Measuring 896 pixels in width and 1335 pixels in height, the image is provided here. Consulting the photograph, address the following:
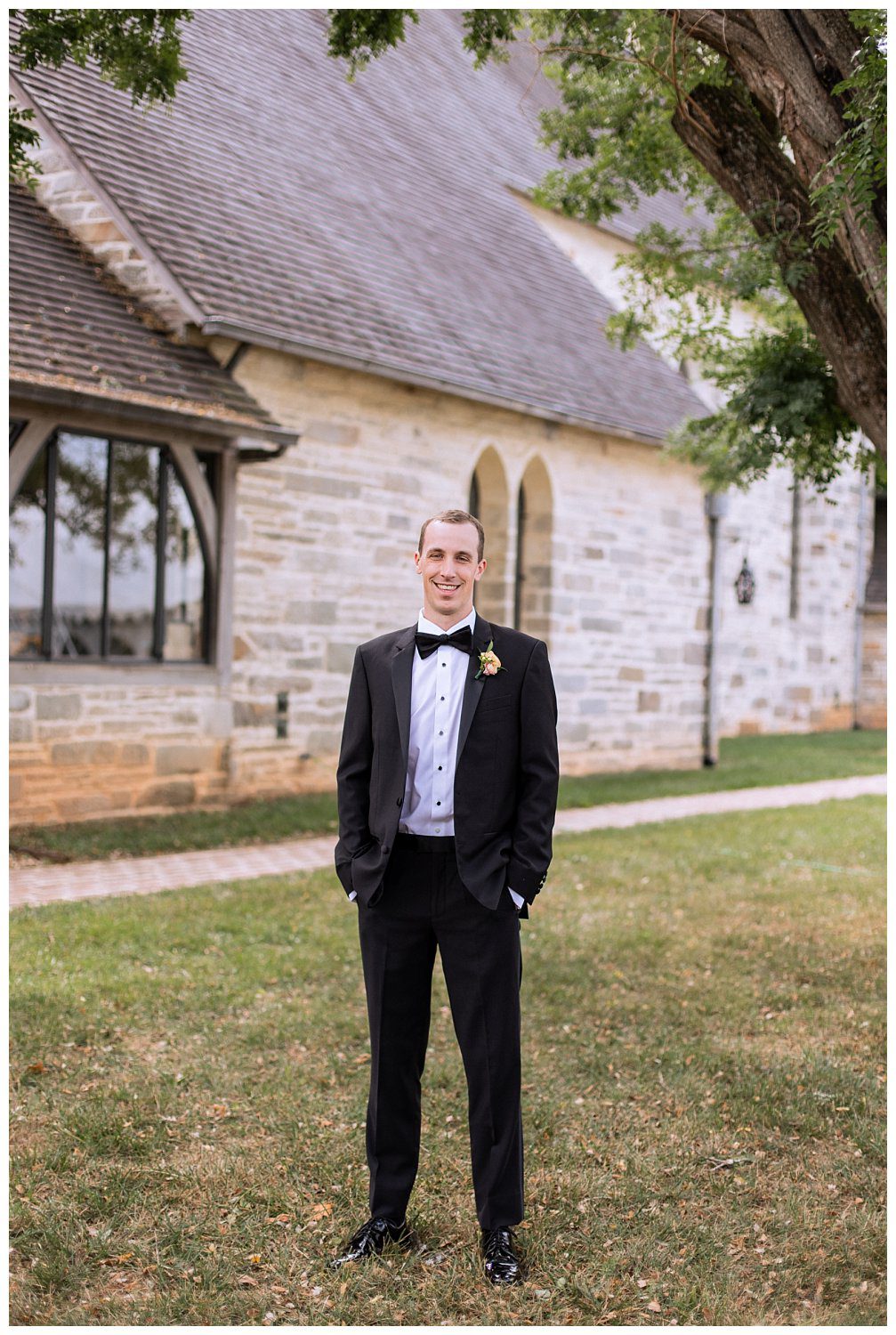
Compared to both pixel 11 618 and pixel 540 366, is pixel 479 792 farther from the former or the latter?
pixel 540 366

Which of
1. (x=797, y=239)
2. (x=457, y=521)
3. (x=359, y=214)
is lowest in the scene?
(x=457, y=521)

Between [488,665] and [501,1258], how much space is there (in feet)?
5.65

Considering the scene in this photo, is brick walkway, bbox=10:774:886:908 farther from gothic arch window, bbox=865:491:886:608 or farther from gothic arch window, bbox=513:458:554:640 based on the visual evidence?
gothic arch window, bbox=865:491:886:608

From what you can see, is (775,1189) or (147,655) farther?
(147,655)

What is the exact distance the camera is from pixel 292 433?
1084cm

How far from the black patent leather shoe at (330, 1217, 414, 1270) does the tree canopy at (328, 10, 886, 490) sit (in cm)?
367

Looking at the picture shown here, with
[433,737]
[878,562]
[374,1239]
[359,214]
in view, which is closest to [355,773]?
[433,737]

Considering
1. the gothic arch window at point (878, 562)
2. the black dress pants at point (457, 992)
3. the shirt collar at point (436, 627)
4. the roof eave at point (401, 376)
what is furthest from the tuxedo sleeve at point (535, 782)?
the gothic arch window at point (878, 562)

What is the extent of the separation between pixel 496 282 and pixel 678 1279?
14531mm

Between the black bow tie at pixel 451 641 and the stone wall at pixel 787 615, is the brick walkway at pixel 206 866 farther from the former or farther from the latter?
the stone wall at pixel 787 615

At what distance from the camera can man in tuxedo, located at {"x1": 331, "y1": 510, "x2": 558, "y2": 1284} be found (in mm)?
3545

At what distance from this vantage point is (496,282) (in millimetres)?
16422

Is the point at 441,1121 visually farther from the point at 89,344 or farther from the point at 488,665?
the point at 89,344

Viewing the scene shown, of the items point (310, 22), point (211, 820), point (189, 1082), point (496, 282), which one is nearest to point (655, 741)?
point (496, 282)
